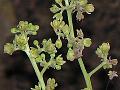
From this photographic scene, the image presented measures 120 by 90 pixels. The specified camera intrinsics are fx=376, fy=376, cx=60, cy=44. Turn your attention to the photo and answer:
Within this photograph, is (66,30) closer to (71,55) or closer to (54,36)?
(71,55)

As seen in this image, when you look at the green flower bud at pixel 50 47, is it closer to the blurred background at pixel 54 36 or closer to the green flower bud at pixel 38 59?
the green flower bud at pixel 38 59

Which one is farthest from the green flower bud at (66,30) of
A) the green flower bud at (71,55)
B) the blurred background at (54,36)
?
the blurred background at (54,36)

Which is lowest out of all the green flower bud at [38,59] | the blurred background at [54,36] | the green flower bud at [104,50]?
the green flower bud at [38,59]

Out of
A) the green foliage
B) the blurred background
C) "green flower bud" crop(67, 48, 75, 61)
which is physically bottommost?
"green flower bud" crop(67, 48, 75, 61)

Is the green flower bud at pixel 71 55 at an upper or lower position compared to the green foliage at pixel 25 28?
lower

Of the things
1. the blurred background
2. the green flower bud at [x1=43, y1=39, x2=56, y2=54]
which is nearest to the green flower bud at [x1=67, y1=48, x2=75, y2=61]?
the green flower bud at [x1=43, y1=39, x2=56, y2=54]

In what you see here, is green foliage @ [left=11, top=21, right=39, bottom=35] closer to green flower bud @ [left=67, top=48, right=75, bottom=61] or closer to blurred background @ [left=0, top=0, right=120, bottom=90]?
green flower bud @ [left=67, top=48, right=75, bottom=61]

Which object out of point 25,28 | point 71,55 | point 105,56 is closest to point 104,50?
point 105,56

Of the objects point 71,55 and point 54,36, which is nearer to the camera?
point 71,55

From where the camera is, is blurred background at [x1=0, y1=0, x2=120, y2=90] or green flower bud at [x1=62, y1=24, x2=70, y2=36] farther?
blurred background at [x1=0, y1=0, x2=120, y2=90]
